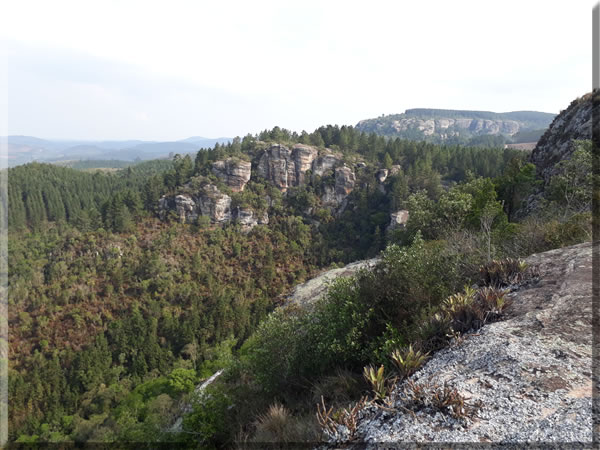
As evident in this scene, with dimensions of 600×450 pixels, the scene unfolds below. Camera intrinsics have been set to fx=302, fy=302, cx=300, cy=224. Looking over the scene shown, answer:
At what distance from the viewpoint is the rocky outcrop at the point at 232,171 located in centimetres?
7838

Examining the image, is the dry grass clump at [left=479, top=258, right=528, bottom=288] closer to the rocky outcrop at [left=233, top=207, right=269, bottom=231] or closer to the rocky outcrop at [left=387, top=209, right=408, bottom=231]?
the rocky outcrop at [left=387, top=209, right=408, bottom=231]

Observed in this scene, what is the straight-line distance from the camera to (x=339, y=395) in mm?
8234

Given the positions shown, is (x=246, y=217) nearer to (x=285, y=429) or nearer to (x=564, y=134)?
(x=564, y=134)

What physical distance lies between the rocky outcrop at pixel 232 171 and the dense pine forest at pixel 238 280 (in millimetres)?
2578

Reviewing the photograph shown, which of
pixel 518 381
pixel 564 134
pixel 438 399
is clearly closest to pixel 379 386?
pixel 438 399

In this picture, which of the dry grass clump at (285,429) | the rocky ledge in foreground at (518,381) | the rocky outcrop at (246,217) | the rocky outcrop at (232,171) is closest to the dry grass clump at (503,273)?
the rocky ledge in foreground at (518,381)

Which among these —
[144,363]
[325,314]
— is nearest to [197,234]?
[144,363]

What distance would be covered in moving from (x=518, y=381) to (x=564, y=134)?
36.4 m

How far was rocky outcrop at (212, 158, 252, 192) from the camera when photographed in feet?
257

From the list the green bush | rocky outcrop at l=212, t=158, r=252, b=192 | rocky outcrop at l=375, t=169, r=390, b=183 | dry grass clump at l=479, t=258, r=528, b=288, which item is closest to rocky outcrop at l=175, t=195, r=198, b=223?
rocky outcrop at l=212, t=158, r=252, b=192

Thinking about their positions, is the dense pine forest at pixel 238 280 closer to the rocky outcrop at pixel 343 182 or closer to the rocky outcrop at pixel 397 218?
the rocky outcrop at pixel 397 218

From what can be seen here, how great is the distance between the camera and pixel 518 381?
21.1ft

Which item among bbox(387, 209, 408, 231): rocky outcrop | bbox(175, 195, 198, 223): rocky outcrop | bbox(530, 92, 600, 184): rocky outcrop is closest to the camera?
bbox(530, 92, 600, 184): rocky outcrop

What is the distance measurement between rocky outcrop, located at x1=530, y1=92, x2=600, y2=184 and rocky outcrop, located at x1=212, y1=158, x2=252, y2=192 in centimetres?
6113
